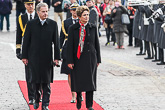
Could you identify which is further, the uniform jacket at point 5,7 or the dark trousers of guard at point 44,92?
the uniform jacket at point 5,7

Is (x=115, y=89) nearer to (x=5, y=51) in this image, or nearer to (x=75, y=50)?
(x=75, y=50)

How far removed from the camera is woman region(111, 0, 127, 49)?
838 inches

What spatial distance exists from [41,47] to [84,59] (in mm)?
775

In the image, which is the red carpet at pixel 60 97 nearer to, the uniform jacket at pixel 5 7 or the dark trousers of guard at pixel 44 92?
the dark trousers of guard at pixel 44 92

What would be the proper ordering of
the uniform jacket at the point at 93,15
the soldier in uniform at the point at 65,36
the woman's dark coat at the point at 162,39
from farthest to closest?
the uniform jacket at the point at 93,15 < the woman's dark coat at the point at 162,39 < the soldier in uniform at the point at 65,36

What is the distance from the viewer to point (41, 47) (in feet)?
32.7

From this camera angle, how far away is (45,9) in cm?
991

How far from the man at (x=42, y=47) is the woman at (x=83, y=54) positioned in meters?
0.31

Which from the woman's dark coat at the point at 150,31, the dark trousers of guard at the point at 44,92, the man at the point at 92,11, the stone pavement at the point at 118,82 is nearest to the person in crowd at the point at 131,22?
the stone pavement at the point at 118,82

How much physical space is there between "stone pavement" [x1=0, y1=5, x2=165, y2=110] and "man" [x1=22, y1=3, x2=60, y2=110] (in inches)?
28.7

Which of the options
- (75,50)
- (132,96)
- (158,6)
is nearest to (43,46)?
(75,50)

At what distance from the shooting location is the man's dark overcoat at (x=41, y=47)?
9.98 meters

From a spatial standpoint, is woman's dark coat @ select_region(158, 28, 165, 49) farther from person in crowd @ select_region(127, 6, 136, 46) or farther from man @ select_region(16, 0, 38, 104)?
man @ select_region(16, 0, 38, 104)

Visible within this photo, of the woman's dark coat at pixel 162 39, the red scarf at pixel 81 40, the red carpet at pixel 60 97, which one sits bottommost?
the red carpet at pixel 60 97
